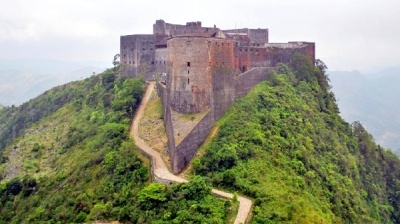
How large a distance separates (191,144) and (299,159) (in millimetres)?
10511

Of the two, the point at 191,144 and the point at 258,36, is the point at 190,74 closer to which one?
the point at 191,144

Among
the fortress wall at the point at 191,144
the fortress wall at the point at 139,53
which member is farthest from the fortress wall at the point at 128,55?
the fortress wall at the point at 191,144

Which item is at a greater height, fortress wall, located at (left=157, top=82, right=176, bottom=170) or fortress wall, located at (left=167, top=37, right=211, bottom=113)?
fortress wall, located at (left=167, top=37, right=211, bottom=113)

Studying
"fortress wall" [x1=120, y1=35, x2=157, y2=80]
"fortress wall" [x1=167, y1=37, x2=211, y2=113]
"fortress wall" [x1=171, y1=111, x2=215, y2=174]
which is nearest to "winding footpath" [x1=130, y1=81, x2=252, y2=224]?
"fortress wall" [x1=171, y1=111, x2=215, y2=174]

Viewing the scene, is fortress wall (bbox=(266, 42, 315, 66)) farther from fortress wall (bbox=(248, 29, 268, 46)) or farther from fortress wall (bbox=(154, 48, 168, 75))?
fortress wall (bbox=(154, 48, 168, 75))

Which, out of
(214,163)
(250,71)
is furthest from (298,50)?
(214,163)

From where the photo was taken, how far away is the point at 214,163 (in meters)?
42.6

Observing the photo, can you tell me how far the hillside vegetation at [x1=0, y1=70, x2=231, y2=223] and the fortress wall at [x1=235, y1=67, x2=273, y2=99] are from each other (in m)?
12.4

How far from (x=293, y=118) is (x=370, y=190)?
14413 mm

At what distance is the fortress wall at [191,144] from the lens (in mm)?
43688

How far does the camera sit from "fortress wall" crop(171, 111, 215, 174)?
43688 millimetres

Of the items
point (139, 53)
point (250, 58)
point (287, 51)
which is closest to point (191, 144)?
point (250, 58)

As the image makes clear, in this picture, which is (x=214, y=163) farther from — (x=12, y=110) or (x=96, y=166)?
(x=12, y=110)

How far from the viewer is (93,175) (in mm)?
47125
